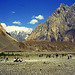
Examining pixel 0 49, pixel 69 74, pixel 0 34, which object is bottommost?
pixel 69 74

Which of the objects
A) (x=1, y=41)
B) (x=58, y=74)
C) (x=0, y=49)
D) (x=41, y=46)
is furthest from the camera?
(x=41, y=46)

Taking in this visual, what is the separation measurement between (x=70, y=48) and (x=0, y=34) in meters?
97.6

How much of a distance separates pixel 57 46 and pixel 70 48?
17.0m

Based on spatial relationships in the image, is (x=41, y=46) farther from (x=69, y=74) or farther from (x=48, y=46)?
(x=69, y=74)

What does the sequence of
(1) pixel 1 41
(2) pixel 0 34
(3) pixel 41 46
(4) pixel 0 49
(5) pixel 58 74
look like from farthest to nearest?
(3) pixel 41 46 < (2) pixel 0 34 < (1) pixel 1 41 < (4) pixel 0 49 < (5) pixel 58 74

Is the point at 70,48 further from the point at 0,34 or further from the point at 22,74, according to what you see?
the point at 22,74

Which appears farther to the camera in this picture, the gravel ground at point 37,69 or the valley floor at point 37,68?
the valley floor at point 37,68

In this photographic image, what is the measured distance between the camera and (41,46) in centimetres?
18750

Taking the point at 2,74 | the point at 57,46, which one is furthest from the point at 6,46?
the point at 2,74

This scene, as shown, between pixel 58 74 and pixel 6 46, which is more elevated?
pixel 6 46

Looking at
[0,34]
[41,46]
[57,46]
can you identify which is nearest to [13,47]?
[0,34]

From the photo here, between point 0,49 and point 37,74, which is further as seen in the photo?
point 0,49

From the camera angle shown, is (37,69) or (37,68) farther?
(37,68)

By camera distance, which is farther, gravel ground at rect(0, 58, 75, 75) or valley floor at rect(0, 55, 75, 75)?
valley floor at rect(0, 55, 75, 75)
